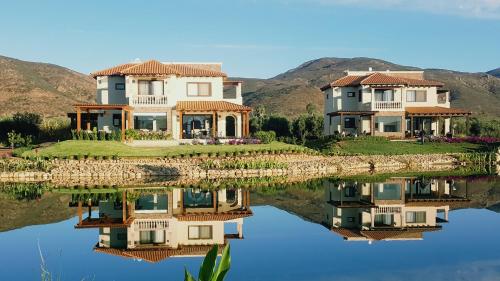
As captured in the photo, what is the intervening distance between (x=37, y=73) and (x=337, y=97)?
9953cm

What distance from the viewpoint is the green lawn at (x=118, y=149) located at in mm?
36250

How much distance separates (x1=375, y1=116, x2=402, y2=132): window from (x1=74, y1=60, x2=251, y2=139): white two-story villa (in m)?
13.0

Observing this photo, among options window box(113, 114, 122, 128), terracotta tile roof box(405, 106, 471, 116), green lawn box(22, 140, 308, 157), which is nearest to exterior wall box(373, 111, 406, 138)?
terracotta tile roof box(405, 106, 471, 116)

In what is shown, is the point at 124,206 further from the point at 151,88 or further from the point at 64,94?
the point at 64,94

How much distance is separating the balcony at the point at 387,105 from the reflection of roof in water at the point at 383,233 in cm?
3226

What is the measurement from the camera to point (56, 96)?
108m

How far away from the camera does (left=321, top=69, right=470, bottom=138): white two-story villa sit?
51.3 m

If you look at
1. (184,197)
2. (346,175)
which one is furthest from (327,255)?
(346,175)

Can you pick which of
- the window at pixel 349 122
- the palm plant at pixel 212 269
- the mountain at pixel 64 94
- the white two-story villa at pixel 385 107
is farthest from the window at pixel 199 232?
the mountain at pixel 64 94

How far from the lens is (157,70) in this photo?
4494 cm

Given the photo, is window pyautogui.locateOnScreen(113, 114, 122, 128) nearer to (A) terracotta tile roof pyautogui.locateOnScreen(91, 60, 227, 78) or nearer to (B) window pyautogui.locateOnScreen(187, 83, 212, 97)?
(A) terracotta tile roof pyautogui.locateOnScreen(91, 60, 227, 78)

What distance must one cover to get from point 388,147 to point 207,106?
14.8 meters

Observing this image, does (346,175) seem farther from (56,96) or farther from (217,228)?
(56,96)

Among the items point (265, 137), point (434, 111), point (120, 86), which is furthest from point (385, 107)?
point (120, 86)
